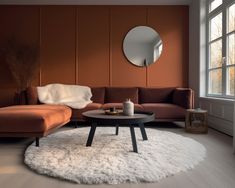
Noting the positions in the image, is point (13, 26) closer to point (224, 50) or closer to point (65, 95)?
point (65, 95)

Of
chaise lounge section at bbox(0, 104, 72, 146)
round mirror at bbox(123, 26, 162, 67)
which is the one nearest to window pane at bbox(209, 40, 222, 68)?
round mirror at bbox(123, 26, 162, 67)

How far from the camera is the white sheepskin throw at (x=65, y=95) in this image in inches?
186

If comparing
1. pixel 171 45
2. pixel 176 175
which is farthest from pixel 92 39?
pixel 176 175

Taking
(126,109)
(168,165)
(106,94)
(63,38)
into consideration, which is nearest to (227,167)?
(168,165)

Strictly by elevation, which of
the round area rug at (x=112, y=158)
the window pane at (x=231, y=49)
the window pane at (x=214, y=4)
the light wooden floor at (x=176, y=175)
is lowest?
the light wooden floor at (x=176, y=175)

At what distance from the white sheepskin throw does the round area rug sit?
1246mm

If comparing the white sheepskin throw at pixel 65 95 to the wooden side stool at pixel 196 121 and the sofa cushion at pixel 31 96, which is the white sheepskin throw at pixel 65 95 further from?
the wooden side stool at pixel 196 121

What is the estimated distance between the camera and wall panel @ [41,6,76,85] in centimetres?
554

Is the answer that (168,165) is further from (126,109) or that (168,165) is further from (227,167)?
(126,109)

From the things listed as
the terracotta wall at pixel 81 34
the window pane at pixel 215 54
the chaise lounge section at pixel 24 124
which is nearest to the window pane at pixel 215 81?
the window pane at pixel 215 54

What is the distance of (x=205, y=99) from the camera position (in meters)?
4.76

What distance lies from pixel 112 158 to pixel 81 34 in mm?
3682

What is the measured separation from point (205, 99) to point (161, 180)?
311 centimetres

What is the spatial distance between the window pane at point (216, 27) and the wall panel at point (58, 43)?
9.20ft
